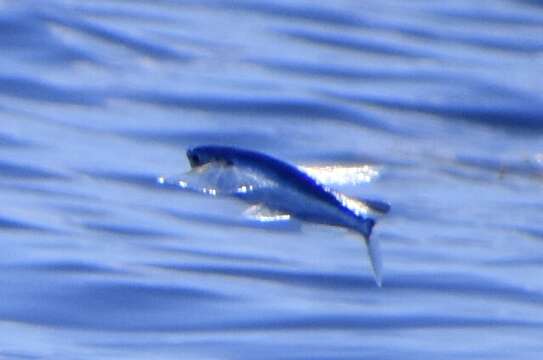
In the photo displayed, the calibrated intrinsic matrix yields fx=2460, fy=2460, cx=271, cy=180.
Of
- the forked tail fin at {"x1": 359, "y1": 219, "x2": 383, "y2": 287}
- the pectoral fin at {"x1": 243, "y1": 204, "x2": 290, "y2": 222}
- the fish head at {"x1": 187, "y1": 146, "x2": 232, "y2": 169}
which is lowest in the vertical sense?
the forked tail fin at {"x1": 359, "y1": 219, "x2": 383, "y2": 287}

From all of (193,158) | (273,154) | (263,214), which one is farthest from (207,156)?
(273,154)

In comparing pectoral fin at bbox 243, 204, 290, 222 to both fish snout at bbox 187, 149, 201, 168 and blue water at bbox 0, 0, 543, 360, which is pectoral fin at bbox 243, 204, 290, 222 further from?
fish snout at bbox 187, 149, 201, 168

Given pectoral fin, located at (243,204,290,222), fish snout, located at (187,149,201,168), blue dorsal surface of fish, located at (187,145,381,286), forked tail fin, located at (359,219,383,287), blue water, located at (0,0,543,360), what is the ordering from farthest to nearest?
fish snout, located at (187,149,201,168) → pectoral fin, located at (243,204,290,222) → blue dorsal surface of fish, located at (187,145,381,286) → forked tail fin, located at (359,219,383,287) → blue water, located at (0,0,543,360)

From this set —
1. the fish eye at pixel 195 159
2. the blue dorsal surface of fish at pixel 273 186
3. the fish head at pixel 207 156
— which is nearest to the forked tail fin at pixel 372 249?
the blue dorsal surface of fish at pixel 273 186

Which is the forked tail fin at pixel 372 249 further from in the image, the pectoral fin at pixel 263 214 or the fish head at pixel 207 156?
the fish head at pixel 207 156

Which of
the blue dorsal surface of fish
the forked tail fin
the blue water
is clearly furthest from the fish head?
the forked tail fin

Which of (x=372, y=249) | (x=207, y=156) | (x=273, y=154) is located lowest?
(x=372, y=249)

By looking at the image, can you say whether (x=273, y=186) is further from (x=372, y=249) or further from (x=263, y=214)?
(x=372, y=249)
